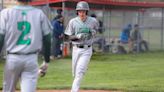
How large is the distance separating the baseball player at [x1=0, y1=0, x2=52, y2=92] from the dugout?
16.3m

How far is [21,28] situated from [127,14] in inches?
887

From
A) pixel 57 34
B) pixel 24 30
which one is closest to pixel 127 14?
pixel 57 34

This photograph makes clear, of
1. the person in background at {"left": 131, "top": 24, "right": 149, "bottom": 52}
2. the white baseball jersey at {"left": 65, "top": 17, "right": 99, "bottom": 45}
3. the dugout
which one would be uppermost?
the white baseball jersey at {"left": 65, "top": 17, "right": 99, "bottom": 45}

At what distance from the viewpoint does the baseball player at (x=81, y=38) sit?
9.84 metres

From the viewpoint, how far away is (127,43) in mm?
24984

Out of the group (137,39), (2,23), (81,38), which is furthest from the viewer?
(137,39)

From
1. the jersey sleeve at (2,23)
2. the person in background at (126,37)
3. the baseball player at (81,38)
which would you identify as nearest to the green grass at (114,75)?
the baseball player at (81,38)

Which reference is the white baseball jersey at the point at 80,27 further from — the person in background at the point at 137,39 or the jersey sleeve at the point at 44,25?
the person in background at the point at 137,39

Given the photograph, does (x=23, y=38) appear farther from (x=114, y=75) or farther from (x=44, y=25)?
(x=114, y=75)

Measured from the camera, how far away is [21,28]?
629 centimetres

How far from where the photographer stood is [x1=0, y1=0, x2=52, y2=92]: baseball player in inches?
247

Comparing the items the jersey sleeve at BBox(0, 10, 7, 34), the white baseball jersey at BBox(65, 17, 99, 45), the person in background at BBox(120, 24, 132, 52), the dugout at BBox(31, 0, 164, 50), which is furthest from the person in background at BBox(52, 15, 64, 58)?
the jersey sleeve at BBox(0, 10, 7, 34)

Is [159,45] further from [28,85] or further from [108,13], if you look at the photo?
[28,85]

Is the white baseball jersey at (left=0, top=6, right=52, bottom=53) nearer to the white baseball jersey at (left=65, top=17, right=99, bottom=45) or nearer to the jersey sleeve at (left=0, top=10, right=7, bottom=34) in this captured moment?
the jersey sleeve at (left=0, top=10, right=7, bottom=34)
